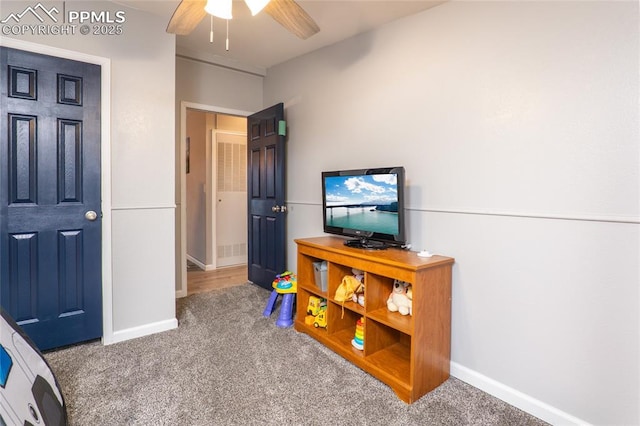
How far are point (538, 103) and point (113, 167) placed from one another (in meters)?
→ 2.72

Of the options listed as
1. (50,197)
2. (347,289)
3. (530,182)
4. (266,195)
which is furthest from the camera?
(266,195)

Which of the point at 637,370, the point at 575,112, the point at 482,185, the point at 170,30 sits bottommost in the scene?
the point at 637,370

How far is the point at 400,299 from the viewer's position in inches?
79.8

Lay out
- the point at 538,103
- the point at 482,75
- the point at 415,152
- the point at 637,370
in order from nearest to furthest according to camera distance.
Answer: the point at 637,370
the point at 538,103
the point at 482,75
the point at 415,152

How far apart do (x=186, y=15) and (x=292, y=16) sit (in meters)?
0.58

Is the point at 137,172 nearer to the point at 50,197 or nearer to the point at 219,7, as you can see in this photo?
the point at 50,197

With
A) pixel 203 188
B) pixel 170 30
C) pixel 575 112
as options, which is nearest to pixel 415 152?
pixel 575 112

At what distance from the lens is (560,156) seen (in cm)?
160

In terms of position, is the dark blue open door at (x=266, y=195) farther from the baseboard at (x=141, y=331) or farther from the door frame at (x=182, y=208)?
the baseboard at (x=141, y=331)

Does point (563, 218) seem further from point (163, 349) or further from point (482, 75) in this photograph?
point (163, 349)

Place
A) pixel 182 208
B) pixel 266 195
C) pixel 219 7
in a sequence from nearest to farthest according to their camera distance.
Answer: pixel 219 7 → pixel 182 208 → pixel 266 195

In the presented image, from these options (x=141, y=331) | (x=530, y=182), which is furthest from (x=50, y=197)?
(x=530, y=182)

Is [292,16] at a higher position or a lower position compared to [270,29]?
lower

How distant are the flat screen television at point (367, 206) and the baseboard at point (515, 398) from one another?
2.87 feet
